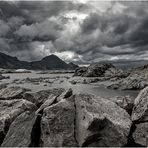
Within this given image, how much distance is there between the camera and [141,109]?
66.1 feet

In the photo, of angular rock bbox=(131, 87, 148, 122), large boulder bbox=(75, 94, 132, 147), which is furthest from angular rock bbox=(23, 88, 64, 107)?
angular rock bbox=(131, 87, 148, 122)

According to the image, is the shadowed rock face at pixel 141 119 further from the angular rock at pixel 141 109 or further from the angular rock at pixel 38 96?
the angular rock at pixel 38 96

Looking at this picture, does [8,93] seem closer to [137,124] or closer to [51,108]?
[51,108]

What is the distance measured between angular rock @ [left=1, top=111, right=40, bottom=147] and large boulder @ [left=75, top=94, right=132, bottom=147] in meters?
3.14

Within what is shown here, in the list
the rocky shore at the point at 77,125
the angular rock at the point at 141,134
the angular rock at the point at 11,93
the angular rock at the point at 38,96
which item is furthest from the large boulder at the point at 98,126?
the angular rock at the point at 11,93

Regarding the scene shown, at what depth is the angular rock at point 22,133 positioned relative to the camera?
16891 millimetres

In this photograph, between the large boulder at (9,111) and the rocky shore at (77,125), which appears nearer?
the rocky shore at (77,125)

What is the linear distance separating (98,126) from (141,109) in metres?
5.02

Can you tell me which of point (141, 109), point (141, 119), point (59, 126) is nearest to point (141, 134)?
point (141, 119)

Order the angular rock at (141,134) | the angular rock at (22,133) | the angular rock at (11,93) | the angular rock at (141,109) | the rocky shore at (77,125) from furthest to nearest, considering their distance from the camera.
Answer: the angular rock at (11,93), the angular rock at (141,109), the angular rock at (141,134), the angular rock at (22,133), the rocky shore at (77,125)

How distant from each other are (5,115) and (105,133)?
28.2 ft

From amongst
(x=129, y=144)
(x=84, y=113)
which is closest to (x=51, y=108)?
(x=84, y=113)

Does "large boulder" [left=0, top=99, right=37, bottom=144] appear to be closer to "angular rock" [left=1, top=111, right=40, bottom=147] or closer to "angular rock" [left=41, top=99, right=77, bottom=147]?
"angular rock" [left=1, top=111, right=40, bottom=147]

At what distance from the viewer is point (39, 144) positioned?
17344mm
